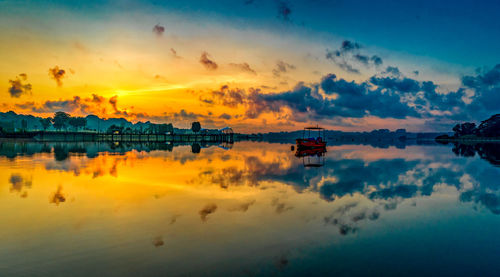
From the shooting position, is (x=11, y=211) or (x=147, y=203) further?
(x=147, y=203)

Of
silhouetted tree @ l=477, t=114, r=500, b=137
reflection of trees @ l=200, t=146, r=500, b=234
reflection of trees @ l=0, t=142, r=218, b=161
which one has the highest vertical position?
silhouetted tree @ l=477, t=114, r=500, b=137

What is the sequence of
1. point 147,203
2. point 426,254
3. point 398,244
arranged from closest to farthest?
point 426,254, point 398,244, point 147,203

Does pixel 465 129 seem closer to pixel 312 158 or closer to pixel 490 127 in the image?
pixel 490 127

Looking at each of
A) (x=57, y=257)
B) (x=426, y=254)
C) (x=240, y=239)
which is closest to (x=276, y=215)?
(x=240, y=239)

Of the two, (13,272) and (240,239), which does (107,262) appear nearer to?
(13,272)

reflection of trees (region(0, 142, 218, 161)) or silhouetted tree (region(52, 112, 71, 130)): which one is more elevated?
silhouetted tree (region(52, 112, 71, 130))

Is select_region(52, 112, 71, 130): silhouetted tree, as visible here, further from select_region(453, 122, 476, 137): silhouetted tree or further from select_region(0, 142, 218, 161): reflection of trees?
select_region(453, 122, 476, 137): silhouetted tree

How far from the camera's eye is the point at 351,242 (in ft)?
32.6

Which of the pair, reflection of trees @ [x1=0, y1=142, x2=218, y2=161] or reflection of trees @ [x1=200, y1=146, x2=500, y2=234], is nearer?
reflection of trees @ [x1=200, y1=146, x2=500, y2=234]

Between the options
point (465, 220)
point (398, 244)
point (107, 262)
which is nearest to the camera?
point (107, 262)

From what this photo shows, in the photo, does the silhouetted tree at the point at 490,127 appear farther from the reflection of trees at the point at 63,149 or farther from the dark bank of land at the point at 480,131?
the reflection of trees at the point at 63,149

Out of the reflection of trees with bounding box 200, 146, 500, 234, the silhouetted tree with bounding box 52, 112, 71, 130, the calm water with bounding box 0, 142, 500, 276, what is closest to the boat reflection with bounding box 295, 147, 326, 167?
the reflection of trees with bounding box 200, 146, 500, 234

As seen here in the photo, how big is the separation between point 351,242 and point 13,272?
9918 millimetres

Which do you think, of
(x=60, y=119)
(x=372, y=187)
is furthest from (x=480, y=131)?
(x=60, y=119)
